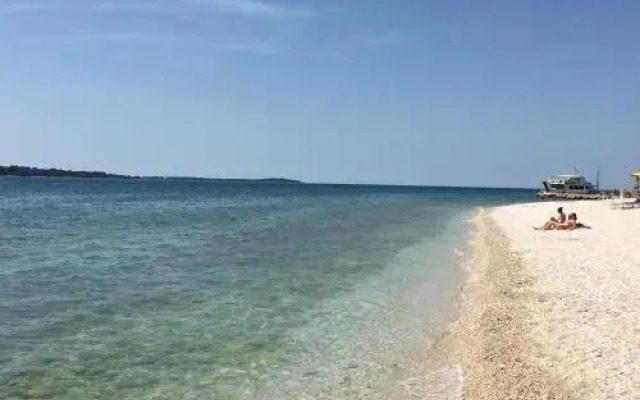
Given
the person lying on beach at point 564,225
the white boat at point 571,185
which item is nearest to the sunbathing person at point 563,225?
the person lying on beach at point 564,225

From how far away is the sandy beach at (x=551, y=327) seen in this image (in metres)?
8.05

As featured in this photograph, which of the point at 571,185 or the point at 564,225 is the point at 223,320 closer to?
the point at 564,225

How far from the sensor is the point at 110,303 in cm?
1403

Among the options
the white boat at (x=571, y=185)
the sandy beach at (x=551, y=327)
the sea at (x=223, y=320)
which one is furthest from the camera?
the white boat at (x=571, y=185)

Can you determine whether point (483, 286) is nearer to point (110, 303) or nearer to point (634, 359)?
point (634, 359)

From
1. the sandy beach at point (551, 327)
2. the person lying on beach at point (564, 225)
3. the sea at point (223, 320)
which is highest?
the person lying on beach at point (564, 225)

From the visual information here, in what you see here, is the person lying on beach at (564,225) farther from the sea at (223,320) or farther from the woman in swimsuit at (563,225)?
the sea at (223,320)

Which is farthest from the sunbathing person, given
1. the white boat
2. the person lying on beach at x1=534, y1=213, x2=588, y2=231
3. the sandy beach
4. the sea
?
the white boat

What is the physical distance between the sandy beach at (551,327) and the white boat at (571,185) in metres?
92.2

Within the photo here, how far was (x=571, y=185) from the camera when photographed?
10656cm

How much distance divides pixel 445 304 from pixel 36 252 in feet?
55.8

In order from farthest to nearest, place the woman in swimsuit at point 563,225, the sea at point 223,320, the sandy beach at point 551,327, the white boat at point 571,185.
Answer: the white boat at point 571,185, the woman in swimsuit at point 563,225, the sea at point 223,320, the sandy beach at point 551,327

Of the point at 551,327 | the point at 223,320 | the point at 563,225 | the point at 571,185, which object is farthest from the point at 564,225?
the point at 571,185

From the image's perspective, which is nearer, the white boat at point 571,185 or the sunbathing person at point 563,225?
the sunbathing person at point 563,225
